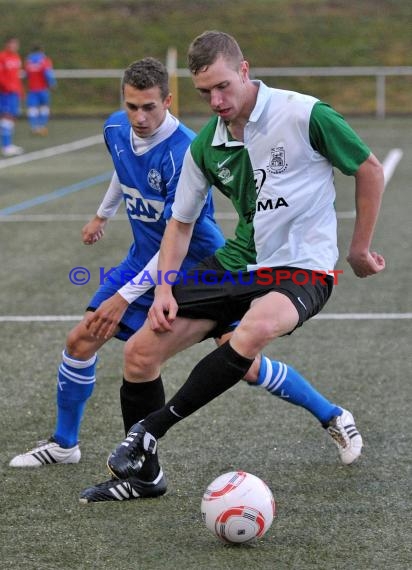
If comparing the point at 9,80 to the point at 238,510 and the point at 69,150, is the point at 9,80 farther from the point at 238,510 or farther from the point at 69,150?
the point at 238,510

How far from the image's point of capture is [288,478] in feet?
15.5

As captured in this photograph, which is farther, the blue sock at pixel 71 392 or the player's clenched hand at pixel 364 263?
the blue sock at pixel 71 392

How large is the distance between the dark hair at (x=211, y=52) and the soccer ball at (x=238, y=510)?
1615 mm

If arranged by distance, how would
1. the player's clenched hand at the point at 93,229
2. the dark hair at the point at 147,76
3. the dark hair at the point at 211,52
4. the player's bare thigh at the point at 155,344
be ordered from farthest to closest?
the player's clenched hand at the point at 93,229 → the dark hair at the point at 147,76 → the player's bare thigh at the point at 155,344 → the dark hair at the point at 211,52

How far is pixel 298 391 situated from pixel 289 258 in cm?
96

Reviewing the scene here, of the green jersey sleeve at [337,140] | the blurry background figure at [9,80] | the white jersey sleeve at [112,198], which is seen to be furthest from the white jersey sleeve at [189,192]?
the blurry background figure at [9,80]

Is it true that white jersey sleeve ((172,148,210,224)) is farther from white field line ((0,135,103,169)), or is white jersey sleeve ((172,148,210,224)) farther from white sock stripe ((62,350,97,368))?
white field line ((0,135,103,169))

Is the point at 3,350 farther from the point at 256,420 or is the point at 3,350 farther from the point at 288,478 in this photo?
the point at 288,478

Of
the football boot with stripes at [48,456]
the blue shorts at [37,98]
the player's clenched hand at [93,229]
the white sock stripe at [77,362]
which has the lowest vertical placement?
Answer: the blue shorts at [37,98]

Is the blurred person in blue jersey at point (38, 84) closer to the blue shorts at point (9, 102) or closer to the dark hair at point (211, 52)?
the blue shorts at point (9, 102)

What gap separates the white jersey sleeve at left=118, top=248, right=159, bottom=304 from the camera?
4.59m

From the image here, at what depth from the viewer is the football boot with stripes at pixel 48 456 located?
492 centimetres

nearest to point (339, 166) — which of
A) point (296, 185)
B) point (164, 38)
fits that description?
point (296, 185)

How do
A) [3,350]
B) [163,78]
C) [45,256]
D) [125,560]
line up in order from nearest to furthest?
[125,560], [163,78], [3,350], [45,256]
